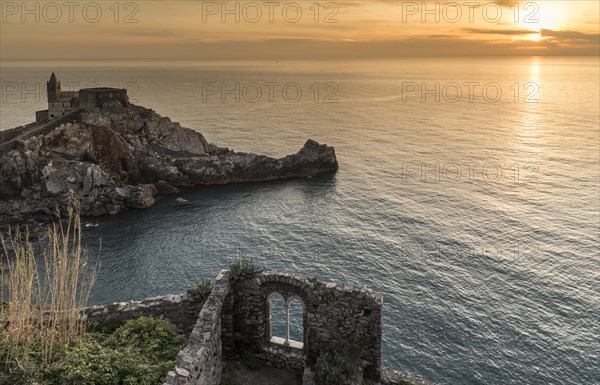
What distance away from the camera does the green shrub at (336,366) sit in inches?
776

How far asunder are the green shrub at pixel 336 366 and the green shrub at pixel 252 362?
275 cm

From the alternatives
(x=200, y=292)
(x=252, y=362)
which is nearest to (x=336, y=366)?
(x=252, y=362)

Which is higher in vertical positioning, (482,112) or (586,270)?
(482,112)

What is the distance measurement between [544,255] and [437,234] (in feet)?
35.8

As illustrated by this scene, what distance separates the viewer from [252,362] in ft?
71.0

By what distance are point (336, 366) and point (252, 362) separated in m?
3.93

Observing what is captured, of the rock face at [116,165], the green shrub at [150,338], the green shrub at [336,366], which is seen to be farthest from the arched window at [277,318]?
the rock face at [116,165]

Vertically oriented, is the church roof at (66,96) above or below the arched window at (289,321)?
above

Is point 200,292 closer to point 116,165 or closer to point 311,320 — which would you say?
point 311,320

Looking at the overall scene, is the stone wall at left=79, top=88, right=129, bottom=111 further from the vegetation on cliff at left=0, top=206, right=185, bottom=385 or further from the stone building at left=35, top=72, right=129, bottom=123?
the vegetation on cliff at left=0, top=206, right=185, bottom=385

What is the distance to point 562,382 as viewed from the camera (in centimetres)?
3119

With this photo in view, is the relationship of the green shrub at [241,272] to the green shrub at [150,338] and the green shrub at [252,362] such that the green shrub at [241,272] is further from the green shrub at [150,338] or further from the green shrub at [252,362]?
the green shrub at [252,362]

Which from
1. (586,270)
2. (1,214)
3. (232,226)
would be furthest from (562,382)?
(1,214)

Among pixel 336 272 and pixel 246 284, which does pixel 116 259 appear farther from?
pixel 246 284
